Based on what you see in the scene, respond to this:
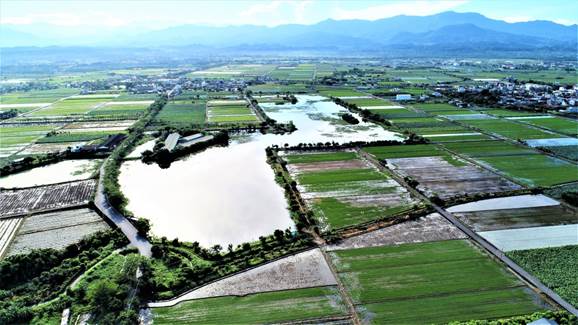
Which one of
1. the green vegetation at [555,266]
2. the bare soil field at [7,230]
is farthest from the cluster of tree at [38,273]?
the green vegetation at [555,266]

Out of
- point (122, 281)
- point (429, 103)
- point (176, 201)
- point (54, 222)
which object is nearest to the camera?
point (122, 281)

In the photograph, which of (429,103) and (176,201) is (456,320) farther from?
(429,103)

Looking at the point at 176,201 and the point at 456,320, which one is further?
the point at 176,201

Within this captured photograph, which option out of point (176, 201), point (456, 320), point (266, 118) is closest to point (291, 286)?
point (456, 320)

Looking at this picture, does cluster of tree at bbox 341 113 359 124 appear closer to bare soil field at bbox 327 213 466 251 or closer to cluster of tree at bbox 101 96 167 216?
cluster of tree at bbox 101 96 167 216

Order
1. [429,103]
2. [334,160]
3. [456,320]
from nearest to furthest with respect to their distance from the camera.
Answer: [456,320] → [334,160] → [429,103]

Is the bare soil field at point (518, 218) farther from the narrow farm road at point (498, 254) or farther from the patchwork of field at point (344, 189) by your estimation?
the patchwork of field at point (344, 189)

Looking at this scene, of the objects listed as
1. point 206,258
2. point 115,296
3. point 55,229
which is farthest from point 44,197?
point 206,258

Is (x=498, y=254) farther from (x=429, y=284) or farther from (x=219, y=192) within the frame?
(x=219, y=192)
